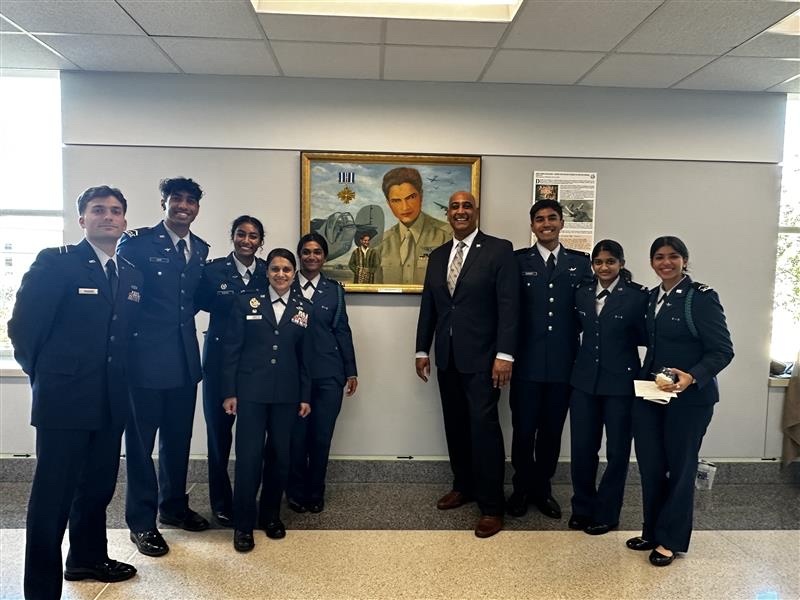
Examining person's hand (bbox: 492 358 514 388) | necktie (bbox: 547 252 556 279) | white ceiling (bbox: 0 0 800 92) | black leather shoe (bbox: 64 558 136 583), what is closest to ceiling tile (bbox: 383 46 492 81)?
white ceiling (bbox: 0 0 800 92)

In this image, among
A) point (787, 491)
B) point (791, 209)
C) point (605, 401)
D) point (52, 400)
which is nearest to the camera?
point (52, 400)

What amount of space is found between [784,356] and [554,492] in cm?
211

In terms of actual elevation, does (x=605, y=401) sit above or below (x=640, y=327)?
below

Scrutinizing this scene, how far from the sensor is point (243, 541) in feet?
7.90

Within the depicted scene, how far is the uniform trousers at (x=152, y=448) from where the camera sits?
2387 mm

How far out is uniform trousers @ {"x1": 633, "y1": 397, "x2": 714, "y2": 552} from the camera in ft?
7.50

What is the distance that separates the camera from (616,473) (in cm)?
263

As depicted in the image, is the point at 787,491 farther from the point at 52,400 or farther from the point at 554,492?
the point at 52,400

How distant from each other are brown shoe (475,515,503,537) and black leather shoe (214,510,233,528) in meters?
1.33

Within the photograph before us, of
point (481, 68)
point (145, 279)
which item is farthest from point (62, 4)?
point (481, 68)

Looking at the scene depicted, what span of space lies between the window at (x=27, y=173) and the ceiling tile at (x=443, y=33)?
8.39 feet

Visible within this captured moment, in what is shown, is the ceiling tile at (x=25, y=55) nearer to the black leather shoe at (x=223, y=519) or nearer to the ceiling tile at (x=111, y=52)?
the ceiling tile at (x=111, y=52)

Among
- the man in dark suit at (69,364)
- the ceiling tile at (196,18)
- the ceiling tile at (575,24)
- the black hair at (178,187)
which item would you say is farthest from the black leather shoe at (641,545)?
the ceiling tile at (196,18)

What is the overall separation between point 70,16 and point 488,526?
3410 millimetres
